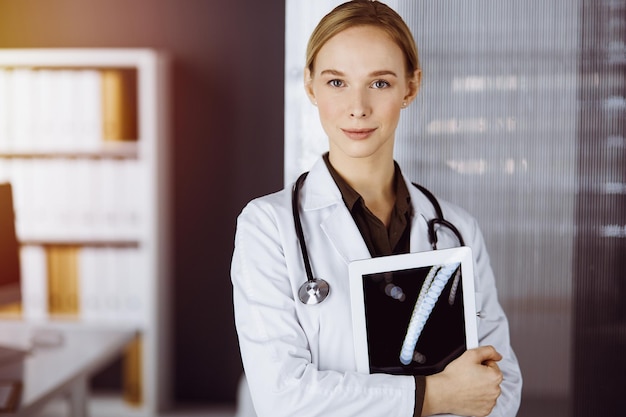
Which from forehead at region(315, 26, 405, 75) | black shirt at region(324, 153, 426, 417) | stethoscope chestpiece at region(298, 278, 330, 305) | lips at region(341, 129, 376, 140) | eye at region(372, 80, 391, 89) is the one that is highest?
forehead at region(315, 26, 405, 75)

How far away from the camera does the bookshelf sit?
9.48 feet

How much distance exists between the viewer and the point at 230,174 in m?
3.29

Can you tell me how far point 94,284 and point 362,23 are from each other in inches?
89.8

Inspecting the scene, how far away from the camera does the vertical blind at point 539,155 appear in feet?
5.36

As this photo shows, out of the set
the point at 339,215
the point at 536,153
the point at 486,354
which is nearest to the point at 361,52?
the point at 339,215

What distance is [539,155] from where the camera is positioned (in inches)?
65.4

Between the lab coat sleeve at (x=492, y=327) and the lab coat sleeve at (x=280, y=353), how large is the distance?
25cm

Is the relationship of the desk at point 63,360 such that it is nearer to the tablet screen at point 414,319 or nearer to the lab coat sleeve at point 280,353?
the lab coat sleeve at point 280,353

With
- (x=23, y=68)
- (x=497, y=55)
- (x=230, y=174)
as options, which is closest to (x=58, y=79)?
(x=23, y=68)

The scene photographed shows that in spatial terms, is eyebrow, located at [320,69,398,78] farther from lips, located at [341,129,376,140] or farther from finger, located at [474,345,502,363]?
finger, located at [474,345,502,363]

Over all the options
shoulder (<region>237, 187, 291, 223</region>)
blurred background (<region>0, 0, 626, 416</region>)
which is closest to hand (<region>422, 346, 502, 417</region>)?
shoulder (<region>237, 187, 291, 223</region>)

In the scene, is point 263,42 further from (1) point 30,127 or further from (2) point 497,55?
(2) point 497,55

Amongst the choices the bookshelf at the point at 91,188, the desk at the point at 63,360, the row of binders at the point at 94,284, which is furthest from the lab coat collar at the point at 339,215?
the row of binders at the point at 94,284

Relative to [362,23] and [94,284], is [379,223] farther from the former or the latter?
[94,284]
